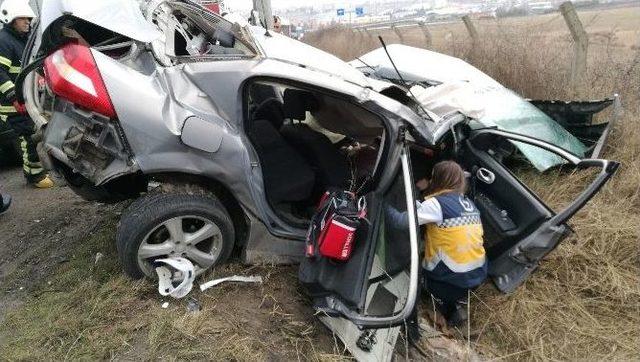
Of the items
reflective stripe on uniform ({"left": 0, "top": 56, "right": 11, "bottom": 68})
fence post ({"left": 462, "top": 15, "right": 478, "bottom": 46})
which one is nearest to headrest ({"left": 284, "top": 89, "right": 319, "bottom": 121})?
reflective stripe on uniform ({"left": 0, "top": 56, "right": 11, "bottom": 68})

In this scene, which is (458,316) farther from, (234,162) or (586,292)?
(234,162)

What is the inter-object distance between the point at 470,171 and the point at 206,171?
5.72ft

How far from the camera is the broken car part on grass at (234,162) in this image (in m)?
2.41

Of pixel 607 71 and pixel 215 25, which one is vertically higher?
pixel 215 25

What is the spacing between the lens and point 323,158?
3607 mm

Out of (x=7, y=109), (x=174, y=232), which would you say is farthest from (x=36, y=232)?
(x=174, y=232)

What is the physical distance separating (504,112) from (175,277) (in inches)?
122

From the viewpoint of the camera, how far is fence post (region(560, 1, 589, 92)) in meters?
5.77

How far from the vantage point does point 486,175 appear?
3045 mm

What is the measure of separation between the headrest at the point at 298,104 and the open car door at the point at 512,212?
1.27 metres

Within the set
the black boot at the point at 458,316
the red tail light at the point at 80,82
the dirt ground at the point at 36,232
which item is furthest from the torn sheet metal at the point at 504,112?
the dirt ground at the point at 36,232

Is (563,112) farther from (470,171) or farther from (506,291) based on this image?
(506,291)

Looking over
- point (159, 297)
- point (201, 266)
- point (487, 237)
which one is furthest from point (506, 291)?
point (159, 297)

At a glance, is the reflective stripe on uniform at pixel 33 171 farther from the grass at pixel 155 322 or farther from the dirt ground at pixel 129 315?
the grass at pixel 155 322
